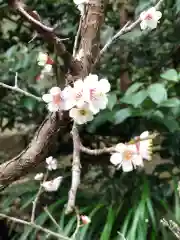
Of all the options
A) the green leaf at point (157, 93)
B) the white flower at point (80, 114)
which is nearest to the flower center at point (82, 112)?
the white flower at point (80, 114)

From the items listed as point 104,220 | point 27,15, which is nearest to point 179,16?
point 104,220

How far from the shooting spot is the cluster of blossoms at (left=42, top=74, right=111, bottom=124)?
57 cm

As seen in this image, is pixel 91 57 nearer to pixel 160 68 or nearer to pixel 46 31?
pixel 46 31

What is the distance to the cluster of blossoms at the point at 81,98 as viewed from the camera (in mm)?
567

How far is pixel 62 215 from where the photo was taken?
103 cm

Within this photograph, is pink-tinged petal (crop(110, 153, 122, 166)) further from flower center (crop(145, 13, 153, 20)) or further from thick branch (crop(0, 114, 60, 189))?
flower center (crop(145, 13, 153, 20))

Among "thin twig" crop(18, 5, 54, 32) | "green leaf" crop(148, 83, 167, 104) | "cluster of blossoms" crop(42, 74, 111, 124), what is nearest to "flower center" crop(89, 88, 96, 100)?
"cluster of blossoms" crop(42, 74, 111, 124)

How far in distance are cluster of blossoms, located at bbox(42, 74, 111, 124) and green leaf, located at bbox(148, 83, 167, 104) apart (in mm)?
300

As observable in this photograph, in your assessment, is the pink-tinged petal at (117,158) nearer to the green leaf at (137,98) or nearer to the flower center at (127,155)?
the flower center at (127,155)

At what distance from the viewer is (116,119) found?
3.09ft

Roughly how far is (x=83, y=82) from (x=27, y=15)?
0.12 meters

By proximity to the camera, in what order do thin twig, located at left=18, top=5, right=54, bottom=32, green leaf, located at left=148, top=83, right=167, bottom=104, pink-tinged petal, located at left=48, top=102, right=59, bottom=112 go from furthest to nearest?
1. green leaf, located at left=148, top=83, right=167, bottom=104
2. pink-tinged petal, located at left=48, top=102, right=59, bottom=112
3. thin twig, located at left=18, top=5, right=54, bottom=32

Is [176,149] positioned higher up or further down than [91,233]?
higher up

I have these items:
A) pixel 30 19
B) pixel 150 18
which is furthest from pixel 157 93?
pixel 30 19
